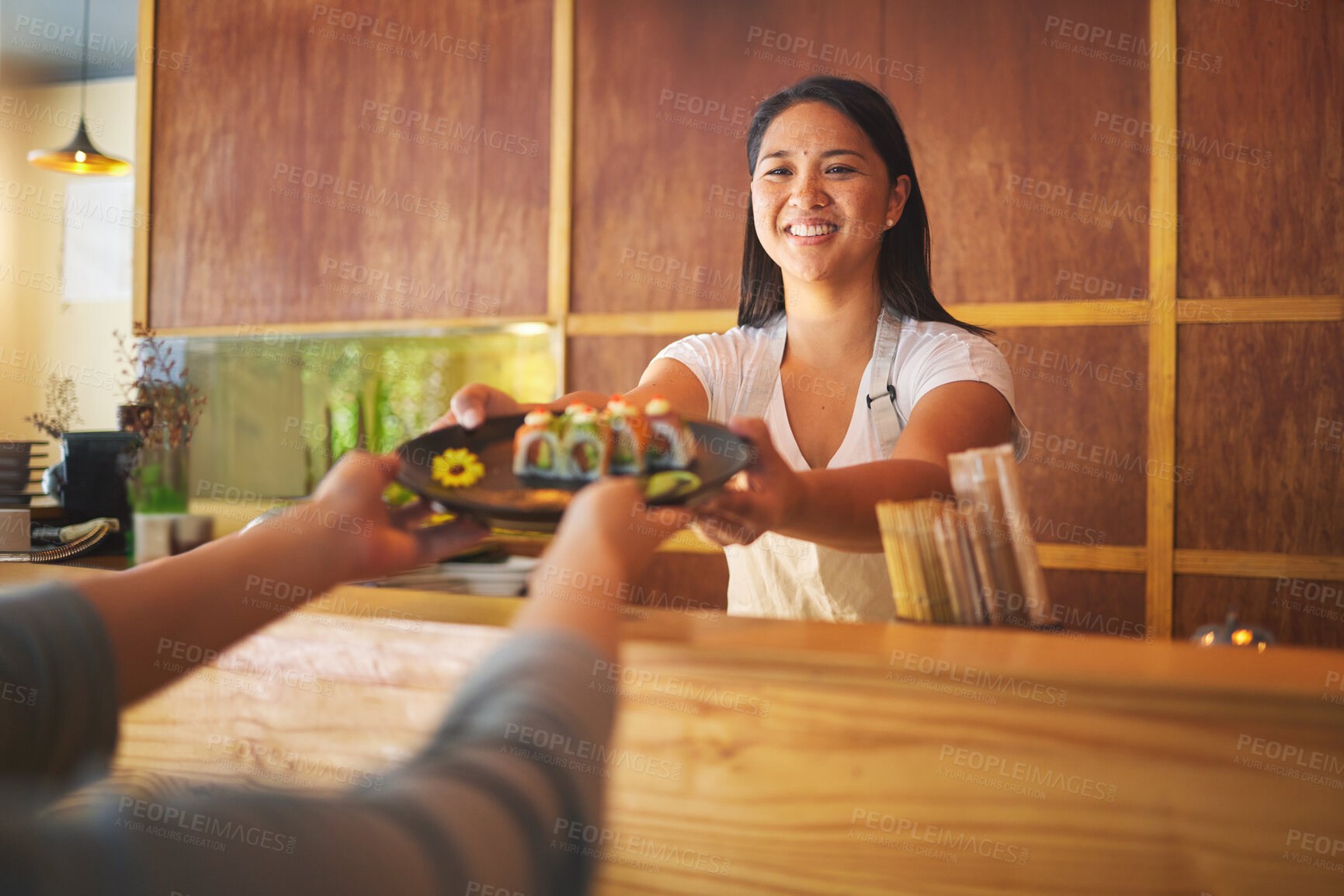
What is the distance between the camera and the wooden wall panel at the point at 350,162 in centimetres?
309

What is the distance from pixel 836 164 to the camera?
1.55 meters

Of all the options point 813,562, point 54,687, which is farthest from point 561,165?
point 54,687

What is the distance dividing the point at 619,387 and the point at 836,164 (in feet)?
4.98

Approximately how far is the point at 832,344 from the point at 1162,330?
4.44 ft

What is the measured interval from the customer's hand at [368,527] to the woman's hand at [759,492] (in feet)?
0.81

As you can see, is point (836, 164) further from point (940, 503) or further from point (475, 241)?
point (475, 241)

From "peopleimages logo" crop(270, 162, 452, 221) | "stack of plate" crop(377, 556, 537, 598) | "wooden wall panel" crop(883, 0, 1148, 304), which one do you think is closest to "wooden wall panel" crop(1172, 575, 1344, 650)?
"wooden wall panel" crop(883, 0, 1148, 304)

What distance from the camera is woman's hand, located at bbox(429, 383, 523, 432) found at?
1139 millimetres

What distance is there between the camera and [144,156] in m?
3.54

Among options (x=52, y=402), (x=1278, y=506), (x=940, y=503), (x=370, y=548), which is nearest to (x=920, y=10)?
(x=1278, y=506)

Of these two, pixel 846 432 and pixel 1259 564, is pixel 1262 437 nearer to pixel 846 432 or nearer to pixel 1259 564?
pixel 1259 564

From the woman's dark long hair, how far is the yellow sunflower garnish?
797 millimetres

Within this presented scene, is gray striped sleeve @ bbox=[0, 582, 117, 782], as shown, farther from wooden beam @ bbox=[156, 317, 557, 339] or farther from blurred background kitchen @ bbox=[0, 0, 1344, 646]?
wooden beam @ bbox=[156, 317, 557, 339]

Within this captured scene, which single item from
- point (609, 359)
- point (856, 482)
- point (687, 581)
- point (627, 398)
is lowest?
point (687, 581)
